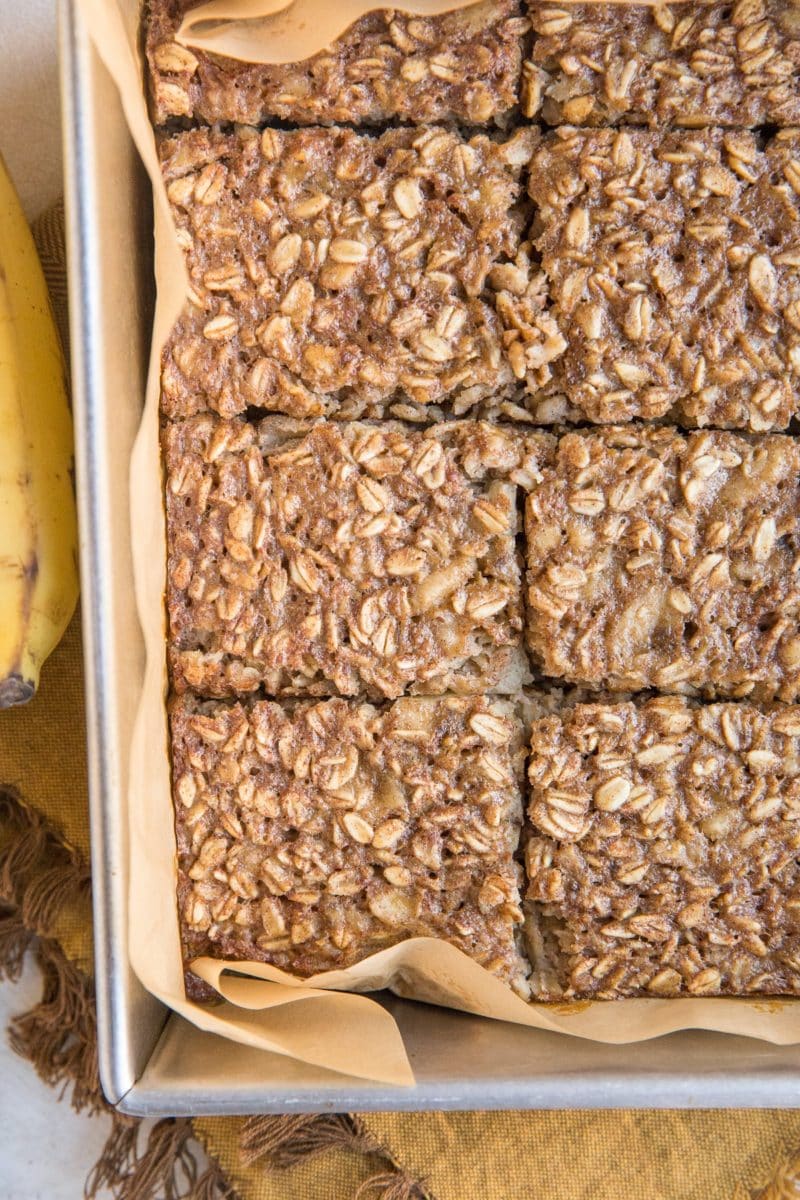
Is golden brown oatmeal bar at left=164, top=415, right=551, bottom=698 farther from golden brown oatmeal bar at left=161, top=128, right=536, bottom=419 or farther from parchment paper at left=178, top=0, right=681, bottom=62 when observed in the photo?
parchment paper at left=178, top=0, right=681, bottom=62

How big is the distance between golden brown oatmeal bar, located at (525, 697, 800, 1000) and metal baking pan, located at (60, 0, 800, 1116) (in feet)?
0.50

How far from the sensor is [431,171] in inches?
64.3

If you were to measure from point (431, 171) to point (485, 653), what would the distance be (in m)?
0.76

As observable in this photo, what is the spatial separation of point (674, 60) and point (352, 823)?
4.22ft

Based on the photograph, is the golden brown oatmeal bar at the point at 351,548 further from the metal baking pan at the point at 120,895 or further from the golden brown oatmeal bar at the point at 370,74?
the golden brown oatmeal bar at the point at 370,74

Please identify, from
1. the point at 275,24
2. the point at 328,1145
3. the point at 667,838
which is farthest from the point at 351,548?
the point at 328,1145

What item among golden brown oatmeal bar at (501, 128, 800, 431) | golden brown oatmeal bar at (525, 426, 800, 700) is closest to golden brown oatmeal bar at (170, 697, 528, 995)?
golden brown oatmeal bar at (525, 426, 800, 700)

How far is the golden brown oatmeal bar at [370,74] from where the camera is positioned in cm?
163

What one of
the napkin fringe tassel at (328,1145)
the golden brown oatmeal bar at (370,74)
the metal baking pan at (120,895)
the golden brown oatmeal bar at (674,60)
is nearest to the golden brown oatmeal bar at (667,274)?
the golden brown oatmeal bar at (674,60)

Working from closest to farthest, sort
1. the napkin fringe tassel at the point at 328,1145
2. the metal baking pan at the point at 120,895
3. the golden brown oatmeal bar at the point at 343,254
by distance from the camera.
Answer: the metal baking pan at the point at 120,895 < the golden brown oatmeal bar at the point at 343,254 < the napkin fringe tassel at the point at 328,1145

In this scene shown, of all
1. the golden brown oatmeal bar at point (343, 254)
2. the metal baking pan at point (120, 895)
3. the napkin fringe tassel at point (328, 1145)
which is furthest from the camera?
the napkin fringe tassel at point (328, 1145)

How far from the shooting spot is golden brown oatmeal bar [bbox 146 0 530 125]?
163cm

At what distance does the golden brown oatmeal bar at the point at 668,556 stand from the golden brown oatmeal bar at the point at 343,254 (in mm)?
234

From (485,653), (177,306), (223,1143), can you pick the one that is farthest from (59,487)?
(223,1143)
